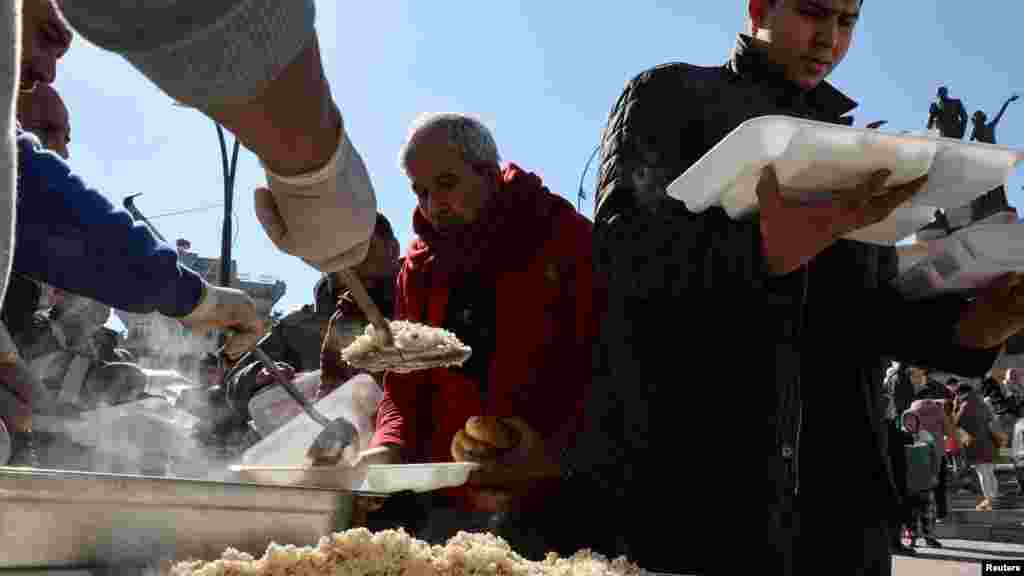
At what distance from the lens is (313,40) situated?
2.52ft

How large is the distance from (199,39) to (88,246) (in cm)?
164

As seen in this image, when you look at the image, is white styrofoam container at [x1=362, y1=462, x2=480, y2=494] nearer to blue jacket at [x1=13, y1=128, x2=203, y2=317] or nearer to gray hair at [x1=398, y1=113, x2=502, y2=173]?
blue jacket at [x1=13, y1=128, x2=203, y2=317]

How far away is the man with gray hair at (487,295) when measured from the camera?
268 cm

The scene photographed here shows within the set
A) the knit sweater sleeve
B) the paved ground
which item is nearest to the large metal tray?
the knit sweater sleeve

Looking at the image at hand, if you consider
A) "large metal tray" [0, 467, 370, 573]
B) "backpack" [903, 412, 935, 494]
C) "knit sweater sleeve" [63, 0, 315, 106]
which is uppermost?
"knit sweater sleeve" [63, 0, 315, 106]

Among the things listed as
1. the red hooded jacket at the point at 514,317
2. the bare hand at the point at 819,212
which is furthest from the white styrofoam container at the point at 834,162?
the red hooded jacket at the point at 514,317

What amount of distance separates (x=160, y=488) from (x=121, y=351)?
7.55 metres

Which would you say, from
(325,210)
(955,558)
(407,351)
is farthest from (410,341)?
(955,558)

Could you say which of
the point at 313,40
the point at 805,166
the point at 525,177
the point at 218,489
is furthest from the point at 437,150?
the point at 313,40

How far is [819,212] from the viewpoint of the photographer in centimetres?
168

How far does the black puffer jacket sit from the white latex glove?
956 mm

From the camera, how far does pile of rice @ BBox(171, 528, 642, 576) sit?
102 cm

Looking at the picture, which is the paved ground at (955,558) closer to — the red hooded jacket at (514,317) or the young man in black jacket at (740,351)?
the red hooded jacket at (514,317)

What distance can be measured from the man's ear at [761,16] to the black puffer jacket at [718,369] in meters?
0.29
